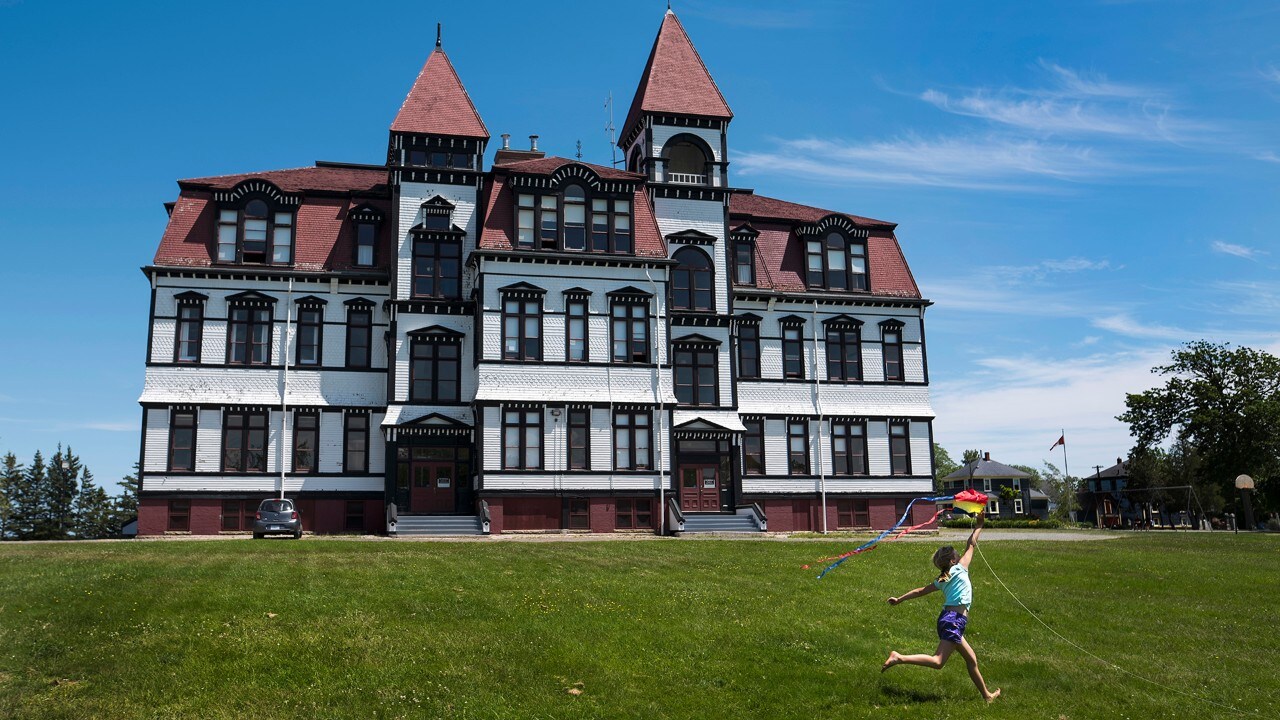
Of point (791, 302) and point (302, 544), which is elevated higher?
point (791, 302)

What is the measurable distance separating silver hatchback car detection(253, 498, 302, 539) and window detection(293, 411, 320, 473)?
16.4 feet

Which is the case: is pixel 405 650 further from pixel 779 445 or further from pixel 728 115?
pixel 728 115

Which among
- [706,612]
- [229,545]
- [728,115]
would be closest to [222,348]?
[229,545]

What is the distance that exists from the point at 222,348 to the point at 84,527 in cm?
5050

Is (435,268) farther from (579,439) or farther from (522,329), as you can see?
(579,439)

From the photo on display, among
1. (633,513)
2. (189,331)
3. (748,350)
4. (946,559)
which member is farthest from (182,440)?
(946,559)

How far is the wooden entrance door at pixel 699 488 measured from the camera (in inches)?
1614

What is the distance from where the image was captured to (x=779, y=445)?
43719 millimetres

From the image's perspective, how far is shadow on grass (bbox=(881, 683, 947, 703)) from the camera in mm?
12047

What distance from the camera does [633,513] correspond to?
38875 millimetres

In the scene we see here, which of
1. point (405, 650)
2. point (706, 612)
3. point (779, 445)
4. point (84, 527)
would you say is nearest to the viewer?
point (405, 650)

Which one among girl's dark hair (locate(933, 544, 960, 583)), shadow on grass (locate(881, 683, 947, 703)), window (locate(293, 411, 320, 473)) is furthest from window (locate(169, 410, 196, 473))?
girl's dark hair (locate(933, 544, 960, 583))

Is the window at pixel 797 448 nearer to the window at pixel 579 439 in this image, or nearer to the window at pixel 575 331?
the window at pixel 579 439

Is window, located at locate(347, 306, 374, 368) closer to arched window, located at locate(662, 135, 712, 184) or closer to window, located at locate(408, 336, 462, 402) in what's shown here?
window, located at locate(408, 336, 462, 402)
